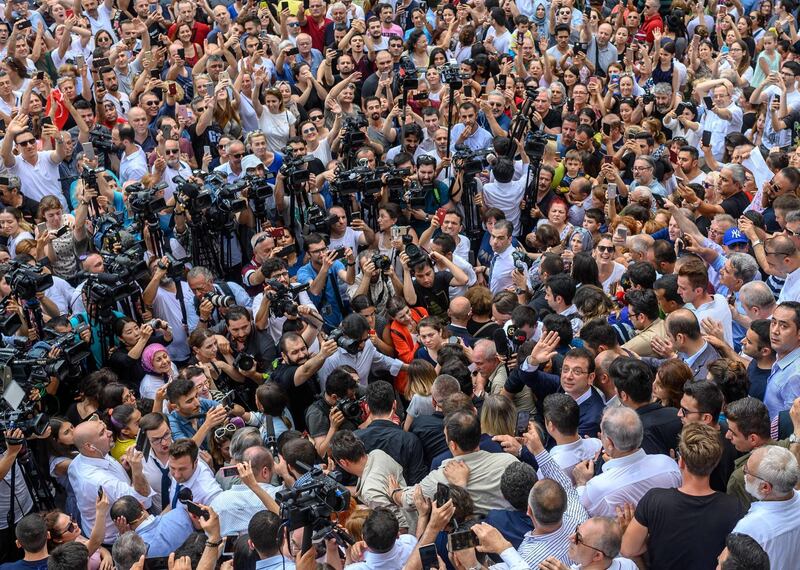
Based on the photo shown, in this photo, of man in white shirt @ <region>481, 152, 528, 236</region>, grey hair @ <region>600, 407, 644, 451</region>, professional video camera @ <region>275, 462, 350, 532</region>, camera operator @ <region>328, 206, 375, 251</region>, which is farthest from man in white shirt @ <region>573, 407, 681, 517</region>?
man in white shirt @ <region>481, 152, 528, 236</region>

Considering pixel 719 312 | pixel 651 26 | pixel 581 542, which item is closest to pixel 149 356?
pixel 719 312

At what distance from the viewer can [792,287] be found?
662 centimetres

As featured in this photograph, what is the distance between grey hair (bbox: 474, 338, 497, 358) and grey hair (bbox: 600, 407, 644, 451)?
1717 mm

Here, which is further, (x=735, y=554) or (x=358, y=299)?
(x=358, y=299)

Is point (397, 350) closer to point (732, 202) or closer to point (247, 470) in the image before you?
point (247, 470)

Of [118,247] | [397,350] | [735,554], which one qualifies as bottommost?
[397,350]

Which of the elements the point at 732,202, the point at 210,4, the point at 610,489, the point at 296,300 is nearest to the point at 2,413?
the point at 296,300

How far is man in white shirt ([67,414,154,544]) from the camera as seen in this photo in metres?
6.00

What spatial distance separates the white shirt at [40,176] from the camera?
9.28m

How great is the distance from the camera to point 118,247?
25.3 ft

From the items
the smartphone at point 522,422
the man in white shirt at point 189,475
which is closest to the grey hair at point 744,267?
the smartphone at point 522,422

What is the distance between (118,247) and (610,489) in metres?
4.37

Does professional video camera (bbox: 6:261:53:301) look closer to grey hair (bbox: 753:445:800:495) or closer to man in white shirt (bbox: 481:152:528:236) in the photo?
man in white shirt (bbox: 481:152:528:236)

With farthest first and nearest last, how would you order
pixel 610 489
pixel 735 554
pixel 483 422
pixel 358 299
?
1. pixel 358 299
2. pixel 483 422
3. pixel 610 489
4. pixel 735 554
